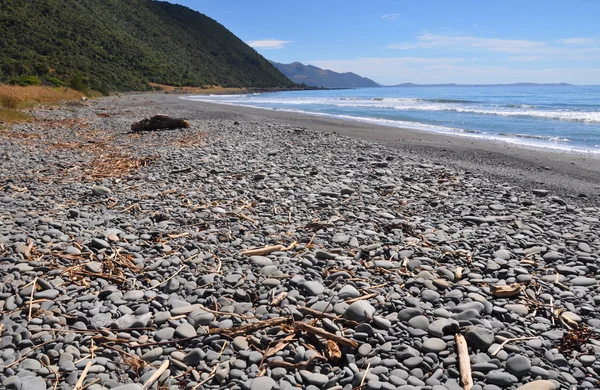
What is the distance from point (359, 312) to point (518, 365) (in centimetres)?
111

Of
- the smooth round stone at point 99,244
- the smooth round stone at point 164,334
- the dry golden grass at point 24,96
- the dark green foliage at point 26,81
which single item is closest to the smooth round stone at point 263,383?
the smooth round stone at point 164,334

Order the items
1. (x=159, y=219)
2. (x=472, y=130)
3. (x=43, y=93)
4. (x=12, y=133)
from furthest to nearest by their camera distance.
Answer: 1. (x=43, y=93)
2. (x=472, y=130)
3. (x=12, y=133)
4. (x=159, y=219)

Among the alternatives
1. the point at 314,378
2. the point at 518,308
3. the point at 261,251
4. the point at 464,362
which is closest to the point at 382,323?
Result: the point at 464,362

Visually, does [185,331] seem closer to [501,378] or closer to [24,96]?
[501,378]

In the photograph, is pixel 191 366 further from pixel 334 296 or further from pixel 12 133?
pixel 12 133

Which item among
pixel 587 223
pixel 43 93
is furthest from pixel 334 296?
pixel 43 93

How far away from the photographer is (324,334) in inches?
117

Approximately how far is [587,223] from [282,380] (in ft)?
17.0

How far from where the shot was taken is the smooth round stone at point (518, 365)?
2.66 m

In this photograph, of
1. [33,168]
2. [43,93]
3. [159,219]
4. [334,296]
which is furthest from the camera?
[43,93]

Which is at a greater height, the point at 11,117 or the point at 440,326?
the point at 11,117

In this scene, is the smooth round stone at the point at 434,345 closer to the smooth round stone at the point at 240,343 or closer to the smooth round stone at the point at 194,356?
the smooth round stone at the point at 240,343

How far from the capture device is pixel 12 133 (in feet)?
40.2

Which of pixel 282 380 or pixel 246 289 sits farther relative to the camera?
pixel 246 289
